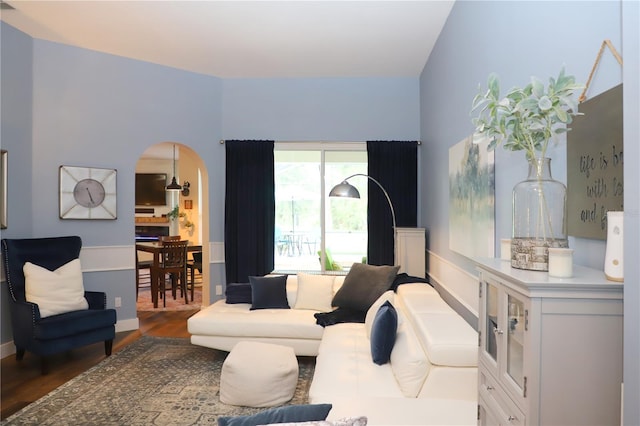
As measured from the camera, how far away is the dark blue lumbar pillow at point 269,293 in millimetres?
4281

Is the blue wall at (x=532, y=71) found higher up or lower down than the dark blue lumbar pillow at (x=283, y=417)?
higher up

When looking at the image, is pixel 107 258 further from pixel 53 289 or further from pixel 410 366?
pixel 410 366

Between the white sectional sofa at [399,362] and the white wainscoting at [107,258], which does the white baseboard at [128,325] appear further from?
the white sectional sofa at [399,362]

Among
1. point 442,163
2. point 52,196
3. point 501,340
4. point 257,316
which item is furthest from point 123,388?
point 442,163

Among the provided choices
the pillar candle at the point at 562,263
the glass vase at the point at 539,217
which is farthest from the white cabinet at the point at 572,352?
the glass vase at the point at 539,217

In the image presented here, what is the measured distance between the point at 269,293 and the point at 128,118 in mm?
2732

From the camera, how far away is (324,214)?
574cm

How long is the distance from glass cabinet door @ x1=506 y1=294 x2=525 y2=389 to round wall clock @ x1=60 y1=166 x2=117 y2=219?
465cm

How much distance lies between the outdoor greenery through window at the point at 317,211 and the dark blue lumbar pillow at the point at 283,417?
442cm

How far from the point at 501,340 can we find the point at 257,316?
2968 mm

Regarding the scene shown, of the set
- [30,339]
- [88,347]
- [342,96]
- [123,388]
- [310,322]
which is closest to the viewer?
[123,388]

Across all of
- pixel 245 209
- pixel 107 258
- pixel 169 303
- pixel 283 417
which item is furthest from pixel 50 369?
pixel 283 417

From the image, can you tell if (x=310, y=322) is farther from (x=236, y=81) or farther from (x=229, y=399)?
(x=236, y=81)

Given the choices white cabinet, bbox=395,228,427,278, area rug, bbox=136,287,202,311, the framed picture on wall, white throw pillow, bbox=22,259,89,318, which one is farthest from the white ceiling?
area rug, bbox=136,287,202,311
